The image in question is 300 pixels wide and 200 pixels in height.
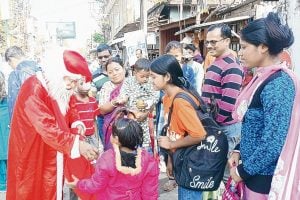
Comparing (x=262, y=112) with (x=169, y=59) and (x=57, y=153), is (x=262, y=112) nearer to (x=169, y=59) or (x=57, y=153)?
(x=169, y=59)

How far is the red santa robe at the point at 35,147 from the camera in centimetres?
287

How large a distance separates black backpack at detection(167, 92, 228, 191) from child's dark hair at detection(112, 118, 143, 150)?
1.01ft

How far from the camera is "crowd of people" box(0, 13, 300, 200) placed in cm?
212

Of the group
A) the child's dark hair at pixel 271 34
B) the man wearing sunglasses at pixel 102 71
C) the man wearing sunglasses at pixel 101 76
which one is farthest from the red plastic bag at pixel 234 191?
the man wearing sunglasses at pixel 102 71

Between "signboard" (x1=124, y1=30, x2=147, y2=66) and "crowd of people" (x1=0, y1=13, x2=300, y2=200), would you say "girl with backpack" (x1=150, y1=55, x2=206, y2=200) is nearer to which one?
"crowd of people" (x1=0, y1=13, x2=300, y2=200)

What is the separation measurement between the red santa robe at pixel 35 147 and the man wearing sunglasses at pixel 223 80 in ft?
5.08

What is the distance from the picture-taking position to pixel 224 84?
381 cm

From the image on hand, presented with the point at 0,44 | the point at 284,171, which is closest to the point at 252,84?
the point at 284,171

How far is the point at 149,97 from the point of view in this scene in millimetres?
4664

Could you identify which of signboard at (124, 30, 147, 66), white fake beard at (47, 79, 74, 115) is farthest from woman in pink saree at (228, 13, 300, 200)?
signboard at (124, 30, 147, 66)

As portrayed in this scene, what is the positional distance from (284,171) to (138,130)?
1.18m

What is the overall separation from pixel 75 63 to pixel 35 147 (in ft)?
2.33

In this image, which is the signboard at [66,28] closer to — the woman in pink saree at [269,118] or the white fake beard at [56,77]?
the white fake beard at [56,77]

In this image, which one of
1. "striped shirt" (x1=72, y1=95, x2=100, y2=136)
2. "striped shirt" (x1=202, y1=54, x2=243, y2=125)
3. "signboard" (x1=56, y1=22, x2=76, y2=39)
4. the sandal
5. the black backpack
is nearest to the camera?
the black backpack
